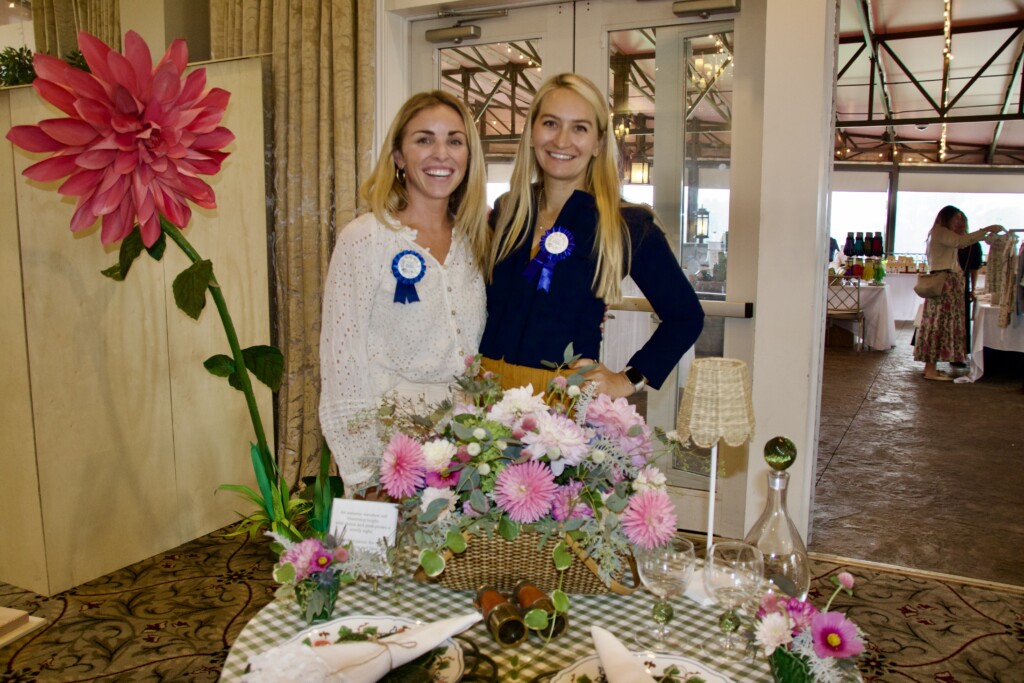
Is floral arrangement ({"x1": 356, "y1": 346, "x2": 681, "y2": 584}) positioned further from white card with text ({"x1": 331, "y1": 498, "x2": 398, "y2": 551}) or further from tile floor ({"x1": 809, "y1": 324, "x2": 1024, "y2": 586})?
tile floor ({"x1": 809, "y1": 324, "x2": 1024, "y2": 586})

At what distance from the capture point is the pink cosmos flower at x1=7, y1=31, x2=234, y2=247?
4.74 ft

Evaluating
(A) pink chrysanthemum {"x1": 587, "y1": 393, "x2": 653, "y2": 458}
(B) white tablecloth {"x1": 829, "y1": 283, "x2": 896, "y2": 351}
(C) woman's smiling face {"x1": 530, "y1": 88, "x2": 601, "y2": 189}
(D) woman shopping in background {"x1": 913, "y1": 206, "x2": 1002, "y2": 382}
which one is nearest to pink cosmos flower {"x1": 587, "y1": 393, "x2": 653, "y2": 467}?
(A) pink chrysanthemum {"x1": 587, "y1": 393, "x2": 653, "y2": 458}

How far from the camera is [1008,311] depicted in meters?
6.65

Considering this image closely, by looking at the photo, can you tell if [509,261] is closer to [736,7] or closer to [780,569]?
[780,569]

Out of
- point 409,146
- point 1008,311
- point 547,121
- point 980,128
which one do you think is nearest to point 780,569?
point 547,121

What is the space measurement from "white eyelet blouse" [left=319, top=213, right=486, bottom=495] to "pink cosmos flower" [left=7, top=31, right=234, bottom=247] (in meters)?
0.45

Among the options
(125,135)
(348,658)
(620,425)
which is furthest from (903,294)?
(348,658)

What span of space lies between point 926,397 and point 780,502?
18.9 ft

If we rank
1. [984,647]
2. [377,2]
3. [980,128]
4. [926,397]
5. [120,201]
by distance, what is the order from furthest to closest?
1. [980,128]
2. [926,397]
3. [377,2]
4. [984,647]
5. [120,201]

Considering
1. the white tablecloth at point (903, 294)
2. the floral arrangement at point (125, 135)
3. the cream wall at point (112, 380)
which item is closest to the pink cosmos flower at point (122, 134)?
the floral arrangement at point (125, 135)

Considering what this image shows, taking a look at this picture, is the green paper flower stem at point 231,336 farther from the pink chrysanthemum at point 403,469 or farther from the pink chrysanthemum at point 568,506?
the pink chrysanthemum at point 568,506

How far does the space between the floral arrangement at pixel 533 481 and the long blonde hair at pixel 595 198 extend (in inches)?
22.6

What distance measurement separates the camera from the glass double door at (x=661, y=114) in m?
3.21

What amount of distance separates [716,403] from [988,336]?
256 inches
